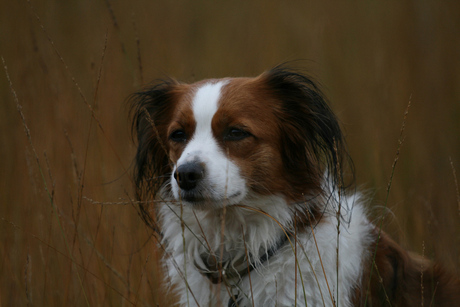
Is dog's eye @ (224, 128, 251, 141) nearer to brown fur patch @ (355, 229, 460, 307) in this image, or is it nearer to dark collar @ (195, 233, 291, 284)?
dark collar @ (195, 233, 291, 284)

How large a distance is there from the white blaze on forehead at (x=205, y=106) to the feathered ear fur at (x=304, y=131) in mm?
410

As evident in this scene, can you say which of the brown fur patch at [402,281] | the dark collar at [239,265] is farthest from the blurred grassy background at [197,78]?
the dark collar at [239,265]

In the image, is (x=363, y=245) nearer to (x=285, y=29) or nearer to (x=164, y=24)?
(x=285, y=29)

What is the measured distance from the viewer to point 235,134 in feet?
8.72

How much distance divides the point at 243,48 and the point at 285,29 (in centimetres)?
60

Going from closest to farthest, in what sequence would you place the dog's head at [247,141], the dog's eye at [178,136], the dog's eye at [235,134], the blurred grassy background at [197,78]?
the dog's head at [247,141] → the dog's eye at [235,134] → the dog's eye at [178,136] → the blurred grassy background at [197,78]

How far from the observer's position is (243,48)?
6.03m

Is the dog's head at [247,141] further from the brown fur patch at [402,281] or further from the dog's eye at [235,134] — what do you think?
the brown fur patch at [402,281]

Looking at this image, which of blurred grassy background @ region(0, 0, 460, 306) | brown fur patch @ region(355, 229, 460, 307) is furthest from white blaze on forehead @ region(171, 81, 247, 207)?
blurred grassy background @ region(0, 0, 460, 306)

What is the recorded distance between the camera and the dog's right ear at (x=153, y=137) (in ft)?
10.3

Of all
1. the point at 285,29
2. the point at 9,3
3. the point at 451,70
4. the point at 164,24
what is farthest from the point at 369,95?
the point at 9,3

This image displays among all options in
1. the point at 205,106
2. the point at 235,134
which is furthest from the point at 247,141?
the point at 205,106

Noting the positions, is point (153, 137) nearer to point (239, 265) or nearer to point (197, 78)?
point (239, 265)

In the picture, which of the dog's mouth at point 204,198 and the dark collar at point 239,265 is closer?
the dog's mouth at point 204,198
